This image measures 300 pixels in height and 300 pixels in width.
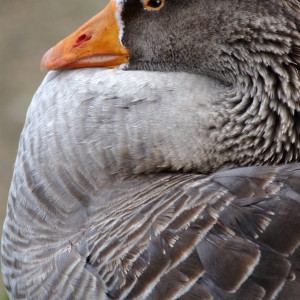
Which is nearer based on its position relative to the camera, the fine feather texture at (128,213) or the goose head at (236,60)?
the fine feather texture at (128,213)

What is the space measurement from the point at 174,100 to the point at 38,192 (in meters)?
0.63

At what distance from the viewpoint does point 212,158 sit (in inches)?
83.0

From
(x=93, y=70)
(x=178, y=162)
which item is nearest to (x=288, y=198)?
(x=178, y=162)

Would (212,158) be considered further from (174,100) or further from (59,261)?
(59,261)

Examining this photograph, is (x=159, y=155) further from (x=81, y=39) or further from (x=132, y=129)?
(x=81, y=39)

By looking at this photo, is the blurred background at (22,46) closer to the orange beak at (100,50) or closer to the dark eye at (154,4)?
the orange beak at (100,50)

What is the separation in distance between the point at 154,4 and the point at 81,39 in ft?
1.14

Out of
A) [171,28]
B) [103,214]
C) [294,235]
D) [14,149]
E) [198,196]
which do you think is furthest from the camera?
[14,149]

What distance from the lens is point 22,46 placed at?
6406 millimetres

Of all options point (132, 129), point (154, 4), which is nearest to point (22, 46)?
point (154, 4)

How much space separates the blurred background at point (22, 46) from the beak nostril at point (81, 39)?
264 centimetres

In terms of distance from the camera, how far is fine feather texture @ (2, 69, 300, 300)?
1741 mm

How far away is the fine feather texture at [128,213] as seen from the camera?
68.6 inches

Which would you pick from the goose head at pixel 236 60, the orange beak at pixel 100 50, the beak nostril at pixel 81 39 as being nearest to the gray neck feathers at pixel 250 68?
the goose head at pixel 236 60
